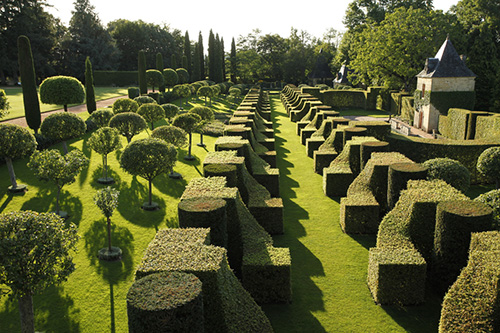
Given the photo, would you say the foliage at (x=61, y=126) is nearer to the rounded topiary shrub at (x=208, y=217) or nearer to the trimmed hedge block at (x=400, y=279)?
the rounded topiary shrub at (x=208, y=217)

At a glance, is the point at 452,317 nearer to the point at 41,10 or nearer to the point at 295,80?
the point at 41,10

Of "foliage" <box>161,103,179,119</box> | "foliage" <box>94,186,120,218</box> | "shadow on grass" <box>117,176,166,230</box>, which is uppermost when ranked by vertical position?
"foliage" <box>161,103,179,119</box>

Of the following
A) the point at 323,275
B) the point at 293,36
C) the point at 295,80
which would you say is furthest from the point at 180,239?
the point at 293,36

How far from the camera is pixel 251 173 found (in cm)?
1741

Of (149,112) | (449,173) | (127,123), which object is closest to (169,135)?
(127,123)

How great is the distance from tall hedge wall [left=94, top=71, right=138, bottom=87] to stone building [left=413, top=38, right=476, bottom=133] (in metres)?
55.6

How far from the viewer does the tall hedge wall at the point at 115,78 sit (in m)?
76.4

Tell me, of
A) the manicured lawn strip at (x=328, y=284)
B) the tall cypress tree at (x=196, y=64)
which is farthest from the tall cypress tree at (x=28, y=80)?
the tall cypress tree at (x=196, y=64)

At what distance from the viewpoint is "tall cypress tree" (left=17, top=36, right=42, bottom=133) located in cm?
2612

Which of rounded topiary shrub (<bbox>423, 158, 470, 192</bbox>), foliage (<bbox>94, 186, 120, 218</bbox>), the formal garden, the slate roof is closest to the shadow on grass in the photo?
the formal garden

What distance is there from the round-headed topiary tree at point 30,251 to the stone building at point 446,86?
37153 millimetres

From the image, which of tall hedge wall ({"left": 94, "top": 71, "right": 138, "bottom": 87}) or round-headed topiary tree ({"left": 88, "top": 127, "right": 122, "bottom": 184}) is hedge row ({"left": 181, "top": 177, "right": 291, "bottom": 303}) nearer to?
round-headed topiary tree ({"left": 88, "top": 127, "right": 122, "bottom": 184})

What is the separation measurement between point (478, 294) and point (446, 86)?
34.6 metres

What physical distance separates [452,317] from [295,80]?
9512 cm
